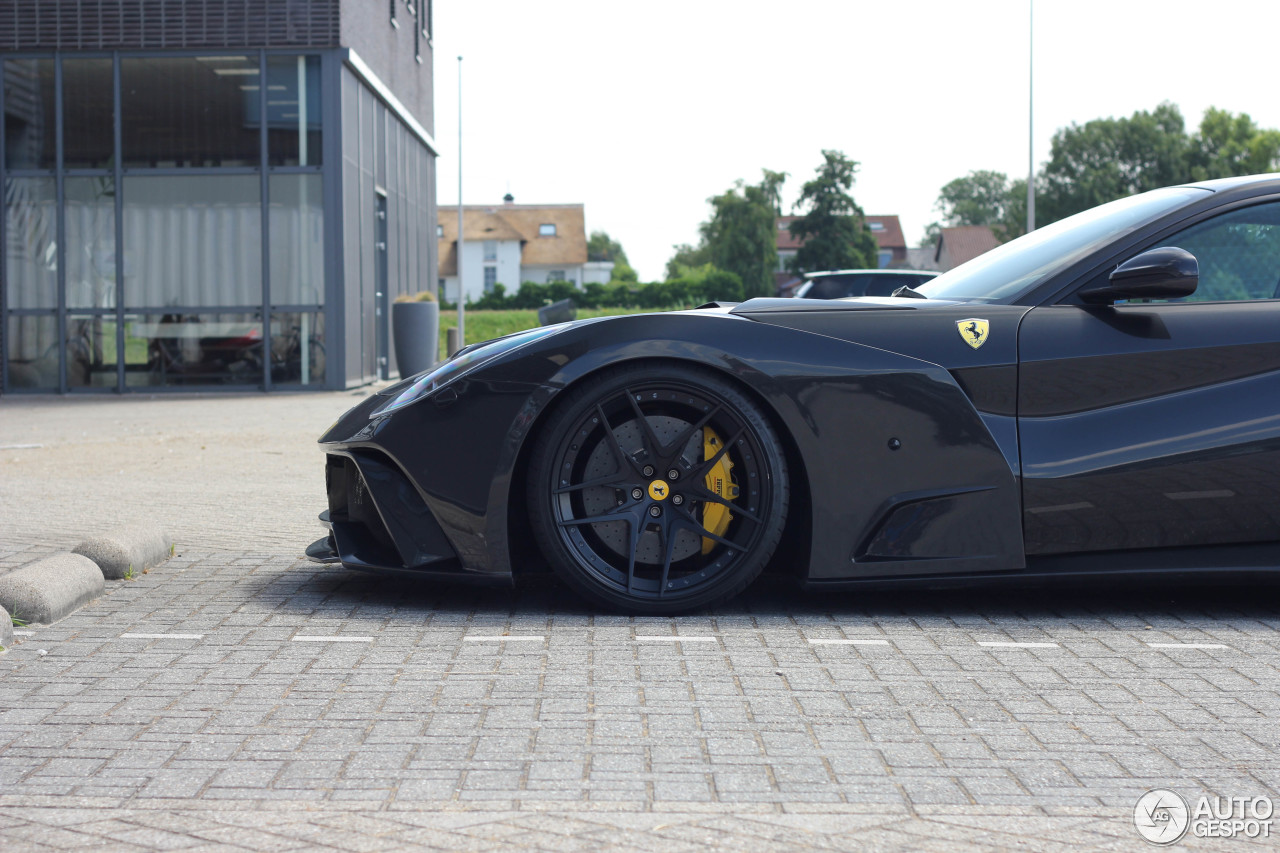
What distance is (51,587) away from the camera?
363cm

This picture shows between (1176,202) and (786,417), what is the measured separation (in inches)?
59.1

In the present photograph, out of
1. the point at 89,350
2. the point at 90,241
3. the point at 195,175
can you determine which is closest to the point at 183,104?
the point at 195,175

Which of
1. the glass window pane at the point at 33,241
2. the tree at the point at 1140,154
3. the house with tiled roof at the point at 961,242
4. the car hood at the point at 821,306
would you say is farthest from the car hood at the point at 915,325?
the house with tiled roof at the point at 961,242

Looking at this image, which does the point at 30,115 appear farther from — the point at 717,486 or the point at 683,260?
the point at 683,260

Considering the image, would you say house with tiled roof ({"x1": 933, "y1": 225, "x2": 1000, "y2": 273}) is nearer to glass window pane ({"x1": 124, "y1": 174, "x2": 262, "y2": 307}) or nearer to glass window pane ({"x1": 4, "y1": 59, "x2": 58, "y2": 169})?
glass window pane ({"x1": 124, "y1": 174, "x2": 262, "y2": 307})

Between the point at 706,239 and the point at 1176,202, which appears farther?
the point at 706,239

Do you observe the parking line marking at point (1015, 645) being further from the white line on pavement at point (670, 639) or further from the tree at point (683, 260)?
the tree at point (683, 260)

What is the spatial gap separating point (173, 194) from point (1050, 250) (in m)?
15.3

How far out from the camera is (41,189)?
16672mm

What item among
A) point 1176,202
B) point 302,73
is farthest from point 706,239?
point 1176,202

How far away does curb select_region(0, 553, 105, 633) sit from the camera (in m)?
3.54

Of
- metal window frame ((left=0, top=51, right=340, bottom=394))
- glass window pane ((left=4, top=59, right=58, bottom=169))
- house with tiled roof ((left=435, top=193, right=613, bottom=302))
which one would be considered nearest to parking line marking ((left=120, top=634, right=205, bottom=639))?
metal window frame ((left=0, top=51, right=340, bottom=394))

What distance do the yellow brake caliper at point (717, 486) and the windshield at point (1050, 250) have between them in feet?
3.28

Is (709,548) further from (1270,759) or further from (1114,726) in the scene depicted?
(1270,759)
